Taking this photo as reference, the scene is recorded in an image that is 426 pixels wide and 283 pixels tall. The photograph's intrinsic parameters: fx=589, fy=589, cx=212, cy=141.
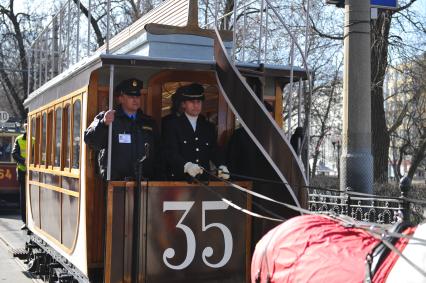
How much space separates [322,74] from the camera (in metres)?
22.1

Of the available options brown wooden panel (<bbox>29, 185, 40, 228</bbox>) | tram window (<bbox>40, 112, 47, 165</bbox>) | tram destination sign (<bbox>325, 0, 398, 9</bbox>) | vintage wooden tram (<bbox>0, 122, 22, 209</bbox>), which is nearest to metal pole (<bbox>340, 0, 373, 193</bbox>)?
tram destination sign (<bbox>325, 0, 398, 9</bbox>)

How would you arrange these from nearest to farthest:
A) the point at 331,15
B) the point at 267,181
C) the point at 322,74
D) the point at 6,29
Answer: the point at 267,181 → the point at 331,15 → the point at 322,74 → the point at 6,29

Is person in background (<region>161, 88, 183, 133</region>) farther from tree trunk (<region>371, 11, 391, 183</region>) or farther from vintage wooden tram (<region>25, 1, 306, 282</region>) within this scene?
tree trunk (<region>371, 11, 391, 183</region>)

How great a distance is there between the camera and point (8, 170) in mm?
17422

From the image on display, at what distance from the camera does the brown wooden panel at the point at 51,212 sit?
7.02m

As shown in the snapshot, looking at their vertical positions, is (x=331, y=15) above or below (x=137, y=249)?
above

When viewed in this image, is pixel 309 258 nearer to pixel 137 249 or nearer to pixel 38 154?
pixel 137 249

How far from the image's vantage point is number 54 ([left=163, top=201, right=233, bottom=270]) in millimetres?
5516

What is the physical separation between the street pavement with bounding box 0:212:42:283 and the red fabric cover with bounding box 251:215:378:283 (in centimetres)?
536

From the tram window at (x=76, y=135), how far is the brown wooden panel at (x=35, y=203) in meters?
2.30

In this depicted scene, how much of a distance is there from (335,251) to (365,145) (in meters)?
6.26

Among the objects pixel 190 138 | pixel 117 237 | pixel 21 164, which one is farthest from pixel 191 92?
pixel 21 164

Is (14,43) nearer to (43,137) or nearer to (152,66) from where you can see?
(43,137)

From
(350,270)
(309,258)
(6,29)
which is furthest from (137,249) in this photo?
(6,29)
